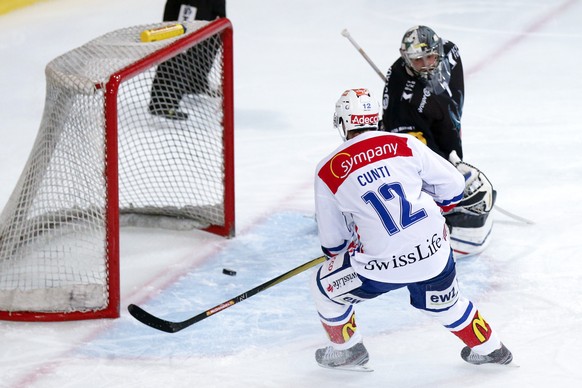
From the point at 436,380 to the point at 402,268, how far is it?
42 cm

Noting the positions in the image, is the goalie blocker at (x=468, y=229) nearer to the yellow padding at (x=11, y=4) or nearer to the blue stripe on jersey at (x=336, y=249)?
the blue stripe on jersey at (x=336, y=249)

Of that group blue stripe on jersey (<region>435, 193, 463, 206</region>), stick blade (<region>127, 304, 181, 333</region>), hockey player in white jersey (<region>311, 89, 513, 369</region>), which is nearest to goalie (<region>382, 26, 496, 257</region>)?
blue stripe on jersey (<region>435, 193, 463, 206</region>)

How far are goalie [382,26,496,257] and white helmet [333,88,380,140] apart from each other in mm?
680

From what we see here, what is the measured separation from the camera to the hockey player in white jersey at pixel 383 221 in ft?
10.1

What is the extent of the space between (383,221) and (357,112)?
0.29m

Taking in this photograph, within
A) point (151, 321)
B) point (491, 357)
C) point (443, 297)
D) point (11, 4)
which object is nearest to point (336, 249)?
point (443, 297)

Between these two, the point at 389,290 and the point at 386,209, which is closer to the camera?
the point at 386,209

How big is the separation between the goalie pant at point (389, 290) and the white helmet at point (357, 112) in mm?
350

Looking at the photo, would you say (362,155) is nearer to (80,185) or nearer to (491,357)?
(491,357)

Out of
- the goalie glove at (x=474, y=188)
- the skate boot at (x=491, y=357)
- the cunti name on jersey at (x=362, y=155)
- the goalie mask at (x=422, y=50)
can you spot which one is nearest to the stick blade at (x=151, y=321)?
the cunti name on jersey at (x=362, y=155)

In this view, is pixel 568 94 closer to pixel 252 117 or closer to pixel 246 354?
pixel 252 117

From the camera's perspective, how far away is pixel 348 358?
3.42m

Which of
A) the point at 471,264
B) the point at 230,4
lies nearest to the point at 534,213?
the point at 471,264

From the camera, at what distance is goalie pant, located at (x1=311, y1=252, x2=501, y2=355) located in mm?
3201
